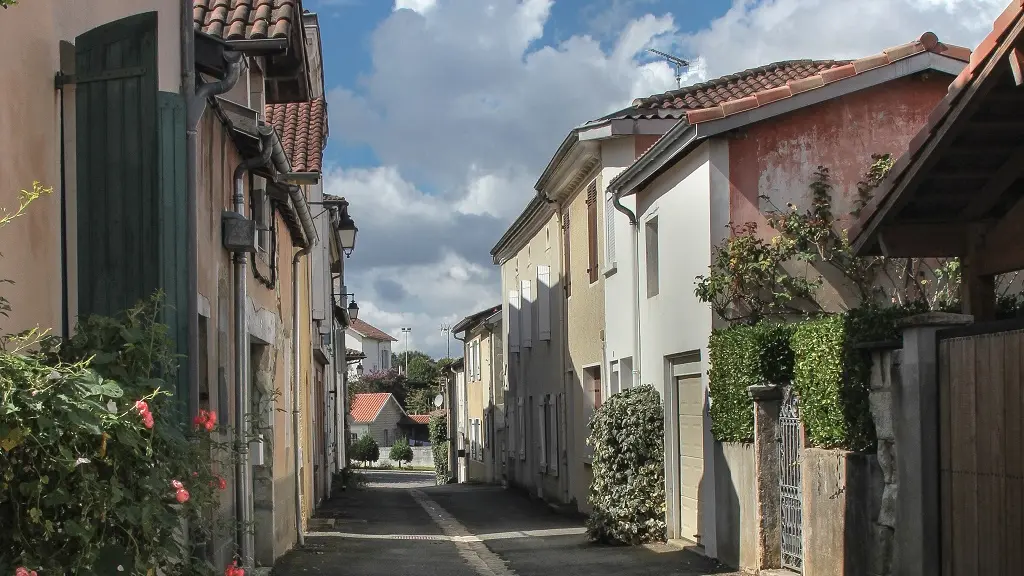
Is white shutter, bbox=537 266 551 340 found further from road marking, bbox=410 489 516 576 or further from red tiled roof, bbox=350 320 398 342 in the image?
red tiled roof, bbox=350 320 398 342

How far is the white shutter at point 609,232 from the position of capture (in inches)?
752

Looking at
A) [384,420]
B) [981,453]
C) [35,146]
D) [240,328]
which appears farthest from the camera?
[384,420]

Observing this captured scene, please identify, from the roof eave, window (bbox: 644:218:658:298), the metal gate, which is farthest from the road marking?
the roof eave

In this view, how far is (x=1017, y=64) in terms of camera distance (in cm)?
666

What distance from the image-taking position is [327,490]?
27969 mm

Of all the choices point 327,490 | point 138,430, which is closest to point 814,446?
point 138,430

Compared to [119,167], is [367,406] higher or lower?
lower

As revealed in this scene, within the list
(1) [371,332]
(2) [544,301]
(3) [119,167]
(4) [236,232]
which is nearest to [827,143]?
(4) [236,232]

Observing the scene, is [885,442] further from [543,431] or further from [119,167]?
[543,431]

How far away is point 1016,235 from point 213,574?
216 inches

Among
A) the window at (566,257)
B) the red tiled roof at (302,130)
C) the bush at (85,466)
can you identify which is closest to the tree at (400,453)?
the window at (566,257)

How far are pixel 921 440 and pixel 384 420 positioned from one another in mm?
85533

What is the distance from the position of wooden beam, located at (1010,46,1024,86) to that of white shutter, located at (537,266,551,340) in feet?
62.9

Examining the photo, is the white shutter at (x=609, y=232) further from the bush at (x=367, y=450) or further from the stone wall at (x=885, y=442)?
the bush at (x=367, y=450)
